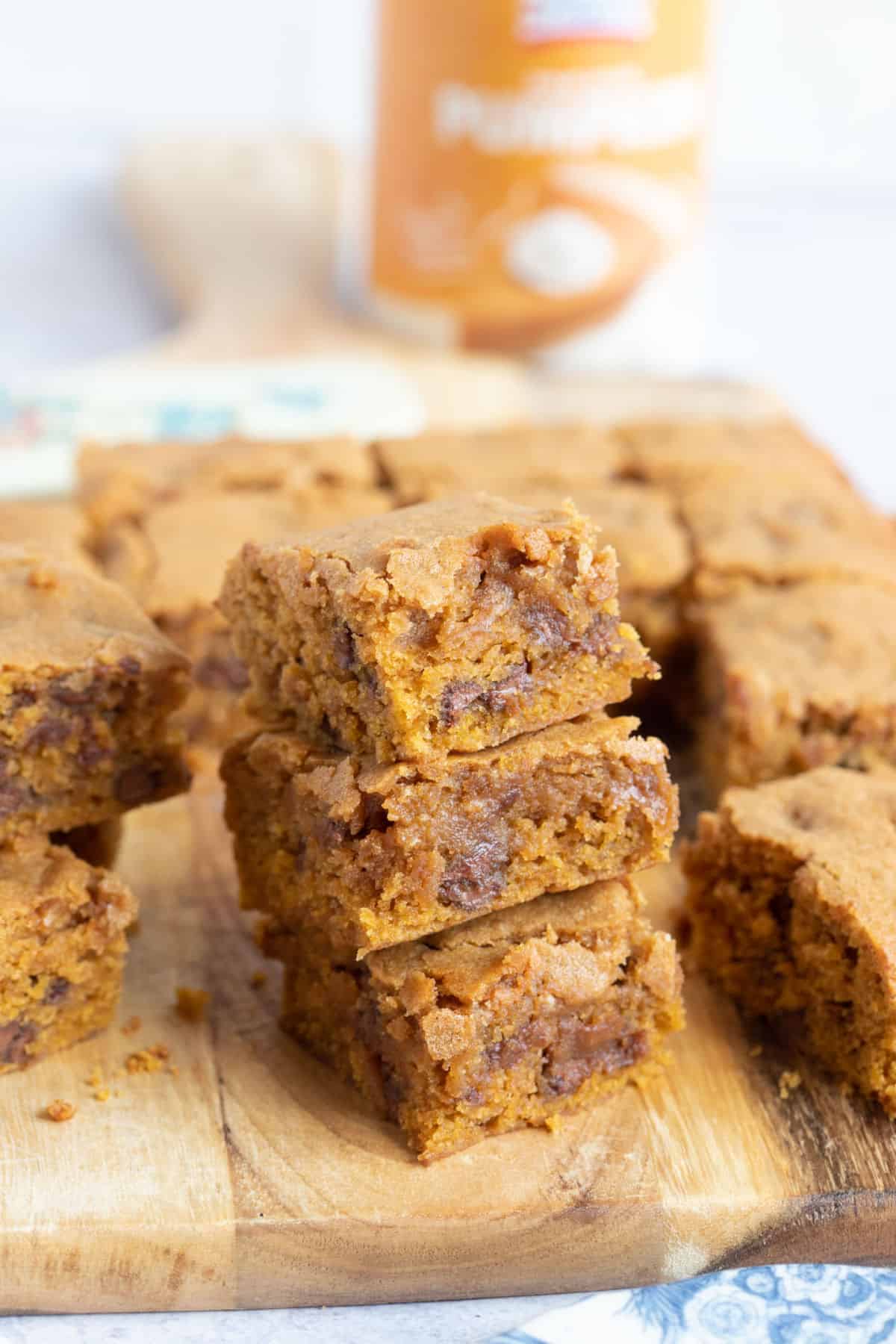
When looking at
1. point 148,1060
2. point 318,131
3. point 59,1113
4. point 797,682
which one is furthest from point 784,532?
point 318,131

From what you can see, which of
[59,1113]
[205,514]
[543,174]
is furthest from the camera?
[543,174]

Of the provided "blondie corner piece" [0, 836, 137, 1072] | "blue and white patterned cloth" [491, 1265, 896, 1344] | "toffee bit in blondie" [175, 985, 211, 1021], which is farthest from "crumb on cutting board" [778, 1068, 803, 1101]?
"blondie corner piece" [0, 836, 137, 1072]

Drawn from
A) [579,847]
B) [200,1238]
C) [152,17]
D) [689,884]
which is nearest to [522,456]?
[689,884]

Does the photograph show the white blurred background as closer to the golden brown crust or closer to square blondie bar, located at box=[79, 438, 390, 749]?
square blondie bar, located at box=[79, 438, 390, 749]

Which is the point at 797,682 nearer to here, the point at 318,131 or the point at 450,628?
the point at 450,628

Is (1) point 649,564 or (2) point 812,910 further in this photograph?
(1) point 649,564

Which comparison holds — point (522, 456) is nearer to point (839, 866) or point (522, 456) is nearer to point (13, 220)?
point (839, 866)
